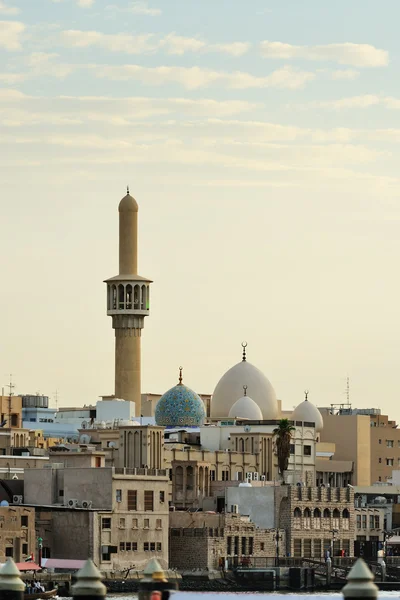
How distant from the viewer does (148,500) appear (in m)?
90.7

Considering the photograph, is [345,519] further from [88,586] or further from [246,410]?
[88,586]

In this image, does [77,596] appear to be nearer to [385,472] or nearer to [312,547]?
[312,547]

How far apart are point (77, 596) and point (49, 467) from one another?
6309 centimetres

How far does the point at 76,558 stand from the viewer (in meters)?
85.4

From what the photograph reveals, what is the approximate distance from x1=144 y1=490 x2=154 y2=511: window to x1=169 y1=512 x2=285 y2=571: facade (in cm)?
239

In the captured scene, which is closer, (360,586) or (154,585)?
(360,586)

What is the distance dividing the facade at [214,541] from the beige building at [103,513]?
4.96 ft

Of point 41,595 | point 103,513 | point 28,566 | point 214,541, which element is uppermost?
point 103,513

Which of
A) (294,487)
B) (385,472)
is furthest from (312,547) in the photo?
(385,472)

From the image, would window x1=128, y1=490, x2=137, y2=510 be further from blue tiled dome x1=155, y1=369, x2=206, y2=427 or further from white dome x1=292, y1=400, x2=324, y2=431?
white dome x1=292, y1=400, x2=324, y2=431

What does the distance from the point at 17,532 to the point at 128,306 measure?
3668 centimetres

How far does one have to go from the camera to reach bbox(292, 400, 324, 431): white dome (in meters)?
123

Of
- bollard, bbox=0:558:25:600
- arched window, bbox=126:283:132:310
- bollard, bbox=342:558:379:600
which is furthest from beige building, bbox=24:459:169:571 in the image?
bollard, bbox=342:558:379:600

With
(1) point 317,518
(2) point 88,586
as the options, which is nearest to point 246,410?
(1) point 317,518
